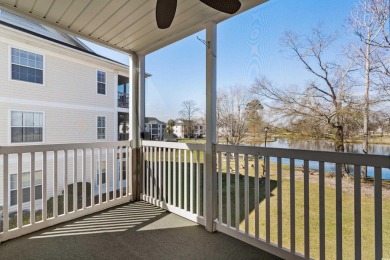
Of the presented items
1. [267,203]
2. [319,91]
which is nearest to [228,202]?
[267,203]

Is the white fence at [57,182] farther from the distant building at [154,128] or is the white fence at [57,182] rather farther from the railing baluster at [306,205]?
the railing baluster at [306,205]

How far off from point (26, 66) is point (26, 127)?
64cm

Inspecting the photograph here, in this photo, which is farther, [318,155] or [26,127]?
[26,127]

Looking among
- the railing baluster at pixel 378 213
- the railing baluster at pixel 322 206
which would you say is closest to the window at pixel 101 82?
the railing baluster at pixel 322 206

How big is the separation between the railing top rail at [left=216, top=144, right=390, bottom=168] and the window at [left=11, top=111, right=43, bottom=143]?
6.72 ft

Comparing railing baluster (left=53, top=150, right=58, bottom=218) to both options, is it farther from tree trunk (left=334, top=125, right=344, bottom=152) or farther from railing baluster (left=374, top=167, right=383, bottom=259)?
railing baluster (left=374, top=167, right=383, bottom=259)

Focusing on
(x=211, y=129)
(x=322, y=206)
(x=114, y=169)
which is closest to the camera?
(x=322, y=206)

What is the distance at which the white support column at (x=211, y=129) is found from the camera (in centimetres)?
231

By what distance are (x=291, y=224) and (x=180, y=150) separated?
1.48m

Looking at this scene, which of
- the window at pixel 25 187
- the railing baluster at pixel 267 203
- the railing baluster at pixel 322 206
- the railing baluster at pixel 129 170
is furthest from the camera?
the railing baluster at pixel 129 170

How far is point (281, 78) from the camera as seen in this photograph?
1879 mm

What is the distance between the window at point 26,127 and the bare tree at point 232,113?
199 centimetres

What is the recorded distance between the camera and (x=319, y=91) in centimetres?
169

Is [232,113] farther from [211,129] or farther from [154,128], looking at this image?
[154,128]
